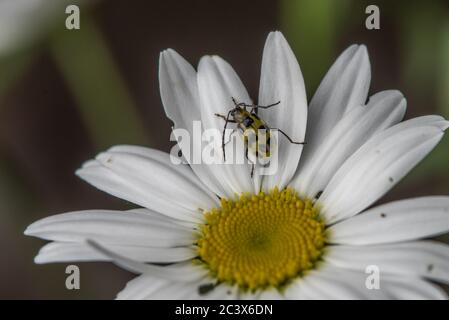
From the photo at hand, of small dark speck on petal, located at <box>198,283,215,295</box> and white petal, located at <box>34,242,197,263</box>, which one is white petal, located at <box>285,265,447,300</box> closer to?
small dark speck on petal, located at <box>198,283,215,295</box>

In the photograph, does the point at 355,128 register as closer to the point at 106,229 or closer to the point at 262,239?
the point at 262,239

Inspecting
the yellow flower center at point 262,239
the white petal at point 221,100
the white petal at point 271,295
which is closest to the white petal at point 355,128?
the yellow flower center at point 262,239

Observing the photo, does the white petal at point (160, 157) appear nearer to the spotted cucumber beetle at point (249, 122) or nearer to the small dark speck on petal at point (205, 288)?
the spotted cucumber beetle at point (249, 122)

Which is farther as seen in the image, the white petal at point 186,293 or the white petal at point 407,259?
the white petal at point 186,293

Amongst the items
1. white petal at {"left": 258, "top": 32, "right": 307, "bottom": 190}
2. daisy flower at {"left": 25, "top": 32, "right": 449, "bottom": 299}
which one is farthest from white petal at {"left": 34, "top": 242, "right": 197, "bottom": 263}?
white petal at {"left": 258, "top": 32, "right": 307, "bottom": 190}

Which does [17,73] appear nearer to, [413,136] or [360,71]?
[360,71]
